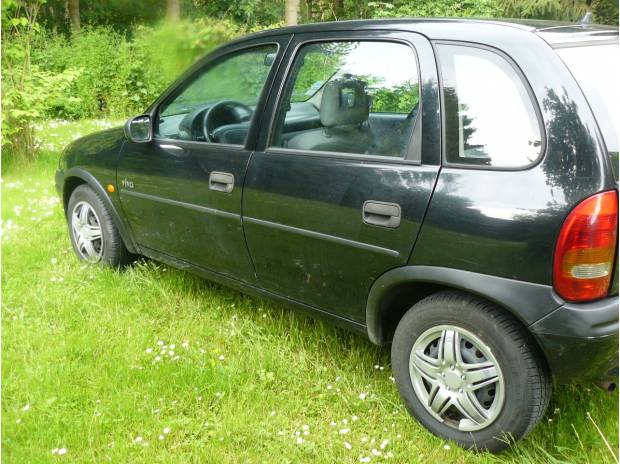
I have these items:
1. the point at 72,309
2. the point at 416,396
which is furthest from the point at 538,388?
the point at 72,309

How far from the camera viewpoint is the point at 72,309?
153 inches

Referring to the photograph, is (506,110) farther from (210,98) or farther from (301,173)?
(210,98)

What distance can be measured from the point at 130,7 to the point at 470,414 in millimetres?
17486

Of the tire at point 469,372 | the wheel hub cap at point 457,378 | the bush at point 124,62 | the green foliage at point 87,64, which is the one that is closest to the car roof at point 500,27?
the tire at point 469,372

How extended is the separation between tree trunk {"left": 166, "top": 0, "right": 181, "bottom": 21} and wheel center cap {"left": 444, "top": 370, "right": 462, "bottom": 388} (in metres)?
13.4

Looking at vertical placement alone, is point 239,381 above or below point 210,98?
below

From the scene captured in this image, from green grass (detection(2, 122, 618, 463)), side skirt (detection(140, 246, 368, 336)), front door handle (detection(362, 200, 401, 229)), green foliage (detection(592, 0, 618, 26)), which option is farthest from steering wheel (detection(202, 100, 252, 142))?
green foliage (detection(592, 0, 618, 26))

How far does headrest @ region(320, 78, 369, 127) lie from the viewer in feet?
9.57

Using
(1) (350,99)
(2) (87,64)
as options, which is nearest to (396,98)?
(1) (350,99)

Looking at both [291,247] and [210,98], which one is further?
[210,98]

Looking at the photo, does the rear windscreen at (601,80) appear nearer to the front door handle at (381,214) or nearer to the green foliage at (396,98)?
the green foliage at (396,98)

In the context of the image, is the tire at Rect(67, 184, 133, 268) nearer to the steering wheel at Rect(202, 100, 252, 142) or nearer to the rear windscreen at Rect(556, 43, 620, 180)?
the steering wheel at Rect(202, 100, 252, 142)

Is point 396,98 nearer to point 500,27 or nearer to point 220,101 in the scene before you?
point 500,27

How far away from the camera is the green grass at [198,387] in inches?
103
